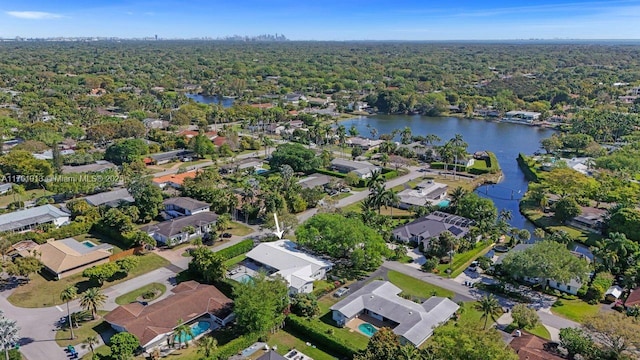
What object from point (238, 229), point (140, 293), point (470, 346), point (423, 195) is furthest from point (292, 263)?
point (423, 195)

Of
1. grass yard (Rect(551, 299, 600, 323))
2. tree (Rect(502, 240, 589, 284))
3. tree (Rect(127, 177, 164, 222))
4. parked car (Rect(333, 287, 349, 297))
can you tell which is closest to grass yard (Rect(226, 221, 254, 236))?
tree (Rect(127, 177, 164, 222))

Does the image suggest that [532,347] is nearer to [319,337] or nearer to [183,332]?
[319,337]

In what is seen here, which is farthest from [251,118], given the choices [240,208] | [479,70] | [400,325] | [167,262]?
[479,70]

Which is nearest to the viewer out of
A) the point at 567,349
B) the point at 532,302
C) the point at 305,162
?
the point at 567,349

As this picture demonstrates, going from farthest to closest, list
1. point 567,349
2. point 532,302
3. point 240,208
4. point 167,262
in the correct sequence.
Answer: point 240,208 → point 167,262 → point 532,302 → point 567,349

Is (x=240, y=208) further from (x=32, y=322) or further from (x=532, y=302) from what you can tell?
(x=532, y=302)
